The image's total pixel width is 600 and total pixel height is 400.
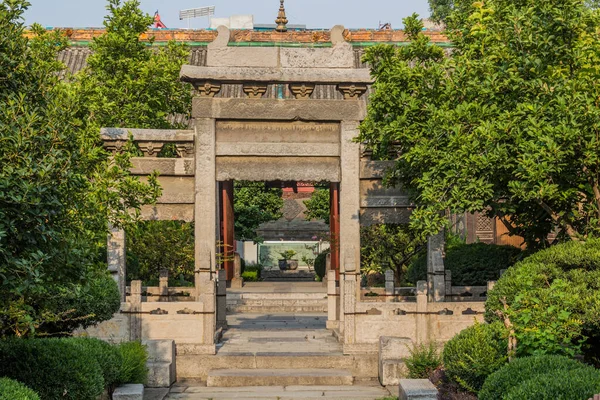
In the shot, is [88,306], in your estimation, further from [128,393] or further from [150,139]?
[150,139]

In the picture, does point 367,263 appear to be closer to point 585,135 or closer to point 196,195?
point 196,195

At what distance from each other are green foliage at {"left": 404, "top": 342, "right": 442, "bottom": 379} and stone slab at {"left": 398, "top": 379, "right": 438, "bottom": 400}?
3.76 ft

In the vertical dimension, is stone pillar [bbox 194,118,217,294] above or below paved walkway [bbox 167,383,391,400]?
above

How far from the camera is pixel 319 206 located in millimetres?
42406

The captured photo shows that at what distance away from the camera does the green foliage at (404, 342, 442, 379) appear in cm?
1412

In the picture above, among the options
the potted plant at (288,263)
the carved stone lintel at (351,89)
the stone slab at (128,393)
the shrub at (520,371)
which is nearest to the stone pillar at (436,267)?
the carved stone lintel at (351,89)

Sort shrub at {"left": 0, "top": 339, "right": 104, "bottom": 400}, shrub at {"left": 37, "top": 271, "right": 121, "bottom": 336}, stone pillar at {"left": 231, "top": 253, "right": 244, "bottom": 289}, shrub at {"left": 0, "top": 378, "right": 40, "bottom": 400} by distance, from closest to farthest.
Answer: shrub at {"left": 0, "top": 378, "right": 40, "bottom": 400}, shrub at {"left": 0, "top": 339, "right": 104, "bottom": 400}, shrub at {"left": 37, "top": 271, "right": 121, "bottom": 336}, stone pillar at {"left": 231, "top": 253, "right": 244, "bottom": 289}

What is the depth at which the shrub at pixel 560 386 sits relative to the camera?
8697 mm

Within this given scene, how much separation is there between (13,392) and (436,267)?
464 inches

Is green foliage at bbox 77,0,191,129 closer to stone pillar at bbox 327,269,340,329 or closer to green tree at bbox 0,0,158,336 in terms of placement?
stone pillar at bbox 327,269,340,329

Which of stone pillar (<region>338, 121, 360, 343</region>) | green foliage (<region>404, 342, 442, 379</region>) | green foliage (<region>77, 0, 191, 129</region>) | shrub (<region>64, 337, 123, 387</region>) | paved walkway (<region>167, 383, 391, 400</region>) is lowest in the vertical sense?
paved walkway (<region>167, 383, 391, 400</region>)

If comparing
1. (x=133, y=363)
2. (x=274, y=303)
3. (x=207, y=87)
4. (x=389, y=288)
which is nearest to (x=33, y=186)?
(x=133, y=363)

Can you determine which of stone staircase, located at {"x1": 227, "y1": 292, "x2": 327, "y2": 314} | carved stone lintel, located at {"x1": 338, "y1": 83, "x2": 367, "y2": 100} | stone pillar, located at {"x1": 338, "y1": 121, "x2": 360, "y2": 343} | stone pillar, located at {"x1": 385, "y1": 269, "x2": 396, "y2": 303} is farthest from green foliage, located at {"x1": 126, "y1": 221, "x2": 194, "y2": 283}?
carved stone lintel, located at {"x1": 338, "y1": 83, "x2": 367, "y2": 100}

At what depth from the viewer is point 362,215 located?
1770cm
